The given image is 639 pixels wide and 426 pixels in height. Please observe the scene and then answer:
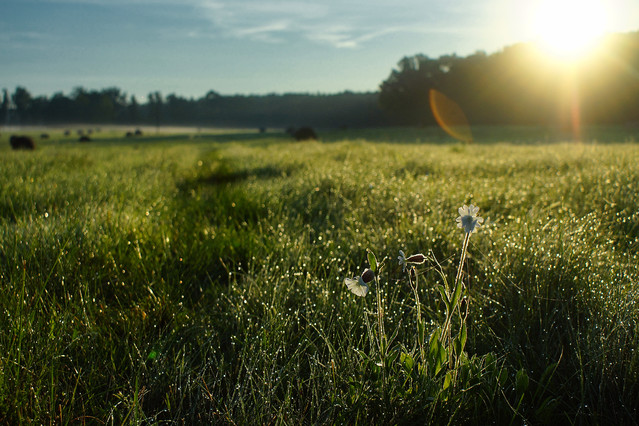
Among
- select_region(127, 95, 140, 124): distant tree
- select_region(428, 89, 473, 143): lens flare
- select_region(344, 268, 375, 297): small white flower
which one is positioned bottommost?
select_region(344, 268, 375, 297): small white flower

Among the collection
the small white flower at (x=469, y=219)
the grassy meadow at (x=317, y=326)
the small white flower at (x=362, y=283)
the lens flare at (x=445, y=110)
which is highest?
the lens flare at (x=445, y=110)

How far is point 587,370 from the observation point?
124cm

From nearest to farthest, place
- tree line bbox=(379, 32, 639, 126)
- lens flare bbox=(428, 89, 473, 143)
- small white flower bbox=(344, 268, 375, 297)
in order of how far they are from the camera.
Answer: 1. small white flower bbox=(344, 268, 375, 297)
2. tree line bbox=(379, 32, 639, 126)
3. lens flare bbox=(428, 89, 473, 143)

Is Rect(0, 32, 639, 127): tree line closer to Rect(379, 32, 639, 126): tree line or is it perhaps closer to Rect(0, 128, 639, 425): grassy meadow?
Rect(379, 32, 639, 126): tree line

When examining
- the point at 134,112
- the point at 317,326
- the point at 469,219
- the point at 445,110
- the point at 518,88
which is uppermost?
the point at 134,112

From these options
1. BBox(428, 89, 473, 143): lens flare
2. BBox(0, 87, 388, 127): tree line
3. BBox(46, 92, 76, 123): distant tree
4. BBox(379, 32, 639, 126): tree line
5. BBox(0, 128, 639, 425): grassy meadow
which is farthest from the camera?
BBox(46, 92, 76, 123): distant tree

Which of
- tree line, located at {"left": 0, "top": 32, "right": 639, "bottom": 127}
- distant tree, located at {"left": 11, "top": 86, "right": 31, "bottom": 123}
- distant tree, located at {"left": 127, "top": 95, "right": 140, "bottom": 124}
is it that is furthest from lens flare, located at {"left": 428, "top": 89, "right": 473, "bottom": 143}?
distant tree, located at {"left": 11, "top": 86, "right": 31, "bottom": 123}

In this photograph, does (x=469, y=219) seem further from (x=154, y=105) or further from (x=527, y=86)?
(x=154, y=105)

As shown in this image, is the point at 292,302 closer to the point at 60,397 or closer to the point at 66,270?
the point at 60,397

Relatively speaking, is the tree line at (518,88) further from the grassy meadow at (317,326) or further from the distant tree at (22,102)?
the distant tree at (22,102)

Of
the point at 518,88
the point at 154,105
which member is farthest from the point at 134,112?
the point at 518,88

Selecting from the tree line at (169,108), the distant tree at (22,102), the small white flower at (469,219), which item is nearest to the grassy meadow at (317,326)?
the small white flower at (469,219)

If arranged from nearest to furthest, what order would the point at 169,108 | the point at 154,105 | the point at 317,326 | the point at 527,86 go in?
the point at 317,326, the point at 527,86, the point at 154,105, the point at 169,108

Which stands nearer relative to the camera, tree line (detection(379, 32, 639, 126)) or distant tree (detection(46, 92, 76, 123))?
tree line (detection(379, 32, 639, 126))
